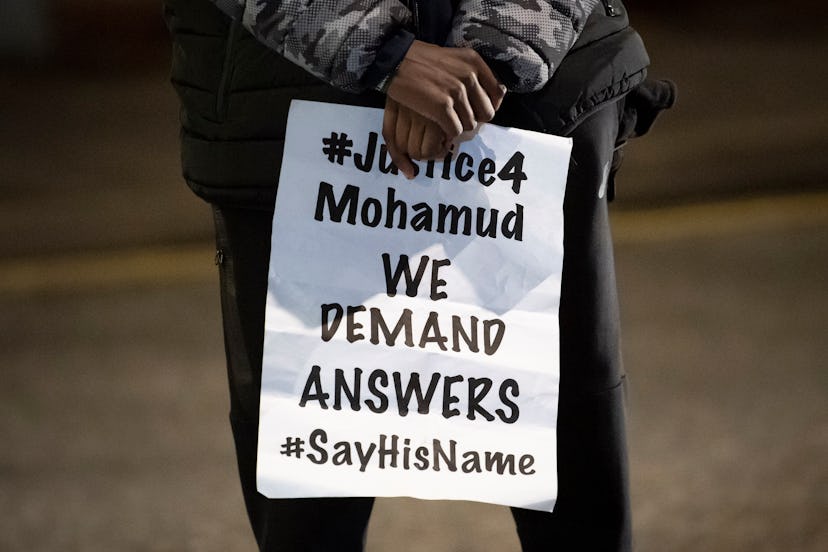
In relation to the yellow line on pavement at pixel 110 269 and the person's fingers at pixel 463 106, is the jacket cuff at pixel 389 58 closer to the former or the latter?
the person's fingers at pixel 463 106

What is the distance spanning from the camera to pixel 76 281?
304 centimetres

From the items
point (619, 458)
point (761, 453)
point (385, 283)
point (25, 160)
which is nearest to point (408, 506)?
point (761, 453)

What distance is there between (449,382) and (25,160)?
370 centimetres

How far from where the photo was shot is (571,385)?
3.59ft

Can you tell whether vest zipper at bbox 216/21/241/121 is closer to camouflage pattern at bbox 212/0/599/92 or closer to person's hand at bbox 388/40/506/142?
camouflage pattern at bbox 212/0/599/92

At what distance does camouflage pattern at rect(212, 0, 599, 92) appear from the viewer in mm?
923

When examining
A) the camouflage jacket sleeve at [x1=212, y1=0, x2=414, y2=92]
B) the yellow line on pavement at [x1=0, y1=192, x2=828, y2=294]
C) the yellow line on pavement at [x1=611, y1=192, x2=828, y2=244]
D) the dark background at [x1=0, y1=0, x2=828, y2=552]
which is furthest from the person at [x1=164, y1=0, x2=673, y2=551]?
the yellow line on pavement at [x1=611, y1=192, x2=828, y2=244]

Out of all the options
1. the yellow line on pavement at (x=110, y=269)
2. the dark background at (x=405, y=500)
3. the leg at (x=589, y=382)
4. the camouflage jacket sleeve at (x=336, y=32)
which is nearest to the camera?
the camouflage jacket sleeve at (x=336, y=32)

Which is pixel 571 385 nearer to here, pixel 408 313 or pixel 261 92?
pixel 408 313

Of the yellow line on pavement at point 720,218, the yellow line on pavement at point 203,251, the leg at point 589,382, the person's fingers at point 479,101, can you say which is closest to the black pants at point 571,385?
the leg at point 589,382

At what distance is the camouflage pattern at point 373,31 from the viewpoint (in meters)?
0.92

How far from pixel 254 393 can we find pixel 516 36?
16.7 inches

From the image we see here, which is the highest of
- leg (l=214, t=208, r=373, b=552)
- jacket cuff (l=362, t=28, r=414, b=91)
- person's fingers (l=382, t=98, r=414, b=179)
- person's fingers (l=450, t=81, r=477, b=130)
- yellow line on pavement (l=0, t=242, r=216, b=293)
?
jacket cuff (l=362, t=28, r=414, b=91)

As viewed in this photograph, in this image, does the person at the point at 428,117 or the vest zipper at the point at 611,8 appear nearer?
the person at the point at 428,117
